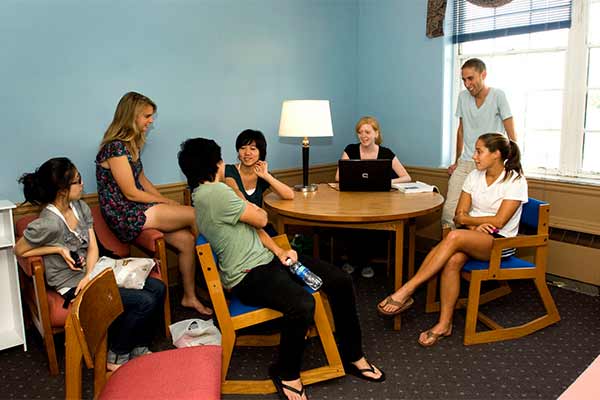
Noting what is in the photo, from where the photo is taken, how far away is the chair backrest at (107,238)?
10.2ft

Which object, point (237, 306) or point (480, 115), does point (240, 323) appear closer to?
point (237, 306)

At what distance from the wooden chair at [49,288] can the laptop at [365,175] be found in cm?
127

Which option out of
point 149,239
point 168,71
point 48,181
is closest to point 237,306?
point 149,239

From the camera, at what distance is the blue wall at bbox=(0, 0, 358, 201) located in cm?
301

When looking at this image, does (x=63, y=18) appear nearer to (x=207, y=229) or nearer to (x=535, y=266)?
(x=207, y=229)

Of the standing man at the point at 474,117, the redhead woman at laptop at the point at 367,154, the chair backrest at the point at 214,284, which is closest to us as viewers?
the chair backrest at the point at 214,284

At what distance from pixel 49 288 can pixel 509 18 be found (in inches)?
137

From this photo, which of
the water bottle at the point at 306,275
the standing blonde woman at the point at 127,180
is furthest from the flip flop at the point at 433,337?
the standing blonde woman at the point at 127,180

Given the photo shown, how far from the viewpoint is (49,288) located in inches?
103

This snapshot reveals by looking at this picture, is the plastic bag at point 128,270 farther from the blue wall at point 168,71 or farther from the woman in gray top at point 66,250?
the blue wall at point 168,71

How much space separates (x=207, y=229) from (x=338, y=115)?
102 inches

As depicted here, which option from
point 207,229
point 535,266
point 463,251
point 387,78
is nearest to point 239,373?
point 207,229

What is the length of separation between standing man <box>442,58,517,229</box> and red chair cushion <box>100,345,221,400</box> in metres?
2.12

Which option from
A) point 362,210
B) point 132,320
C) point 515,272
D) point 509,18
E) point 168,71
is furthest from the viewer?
point 509,18
